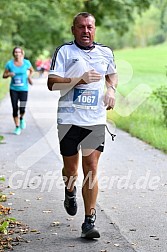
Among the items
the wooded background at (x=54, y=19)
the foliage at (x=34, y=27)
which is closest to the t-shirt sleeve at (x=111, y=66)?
the wooded background at (x=54, y=19)

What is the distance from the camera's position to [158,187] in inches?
374

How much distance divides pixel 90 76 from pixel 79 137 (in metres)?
0.66

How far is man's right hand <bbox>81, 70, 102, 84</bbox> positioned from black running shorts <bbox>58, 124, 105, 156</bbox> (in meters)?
0.49

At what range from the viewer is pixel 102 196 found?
9008mm

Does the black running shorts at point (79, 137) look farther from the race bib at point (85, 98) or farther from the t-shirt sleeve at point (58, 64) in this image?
the t-shirt sleeve at point (58, 64)

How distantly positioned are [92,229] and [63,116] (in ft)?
3.74

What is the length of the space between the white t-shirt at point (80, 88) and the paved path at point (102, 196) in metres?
1.17

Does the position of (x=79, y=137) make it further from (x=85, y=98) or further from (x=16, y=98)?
(x=16, y=98)

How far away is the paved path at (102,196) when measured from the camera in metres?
6.69

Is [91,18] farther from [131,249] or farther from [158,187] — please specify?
[158,187]

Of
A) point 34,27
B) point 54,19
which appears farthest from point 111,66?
point 34,27

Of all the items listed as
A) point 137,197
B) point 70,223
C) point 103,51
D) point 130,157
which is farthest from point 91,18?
point 130,157

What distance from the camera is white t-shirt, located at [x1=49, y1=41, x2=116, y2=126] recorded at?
22.3 feet

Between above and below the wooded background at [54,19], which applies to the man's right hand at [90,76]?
above
